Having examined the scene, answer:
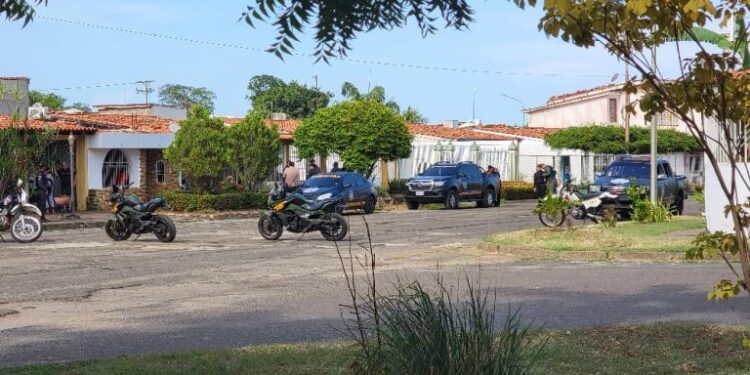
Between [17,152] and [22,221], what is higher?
[17,152]

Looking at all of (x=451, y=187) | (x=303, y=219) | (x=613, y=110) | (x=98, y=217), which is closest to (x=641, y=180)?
(x=451, y=187)

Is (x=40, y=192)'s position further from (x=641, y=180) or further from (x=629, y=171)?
(x=641, y=180)

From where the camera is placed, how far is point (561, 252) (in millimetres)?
18266

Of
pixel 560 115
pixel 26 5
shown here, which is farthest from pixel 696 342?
pixel 560 115

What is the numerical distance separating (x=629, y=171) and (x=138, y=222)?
14.5m

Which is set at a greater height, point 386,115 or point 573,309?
point 386,115

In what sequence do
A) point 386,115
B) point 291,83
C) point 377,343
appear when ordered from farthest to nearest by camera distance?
1. point 386,115
2. point 377,343
3. point 291,83

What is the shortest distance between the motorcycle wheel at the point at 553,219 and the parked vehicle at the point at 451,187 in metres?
11.8

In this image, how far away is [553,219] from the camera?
24.8 meters

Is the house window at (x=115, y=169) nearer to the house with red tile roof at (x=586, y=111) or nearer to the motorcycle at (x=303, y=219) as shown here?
the motorcycle at (x=303, y=219)

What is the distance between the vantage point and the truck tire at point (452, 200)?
37.7 m

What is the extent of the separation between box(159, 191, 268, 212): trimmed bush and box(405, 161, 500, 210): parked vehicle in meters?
5.97

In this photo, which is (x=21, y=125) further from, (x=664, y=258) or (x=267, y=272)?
(x=664, y=258)

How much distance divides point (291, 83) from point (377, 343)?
5.35ft
